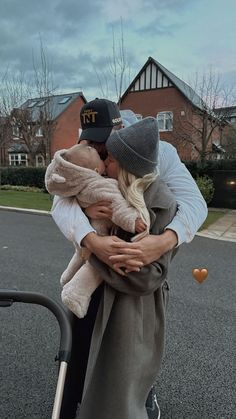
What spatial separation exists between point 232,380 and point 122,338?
56.7 inches

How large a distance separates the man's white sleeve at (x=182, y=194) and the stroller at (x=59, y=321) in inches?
21.2

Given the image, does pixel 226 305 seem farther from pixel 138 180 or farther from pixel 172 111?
pixel 172 111

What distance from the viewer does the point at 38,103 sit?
879 inches

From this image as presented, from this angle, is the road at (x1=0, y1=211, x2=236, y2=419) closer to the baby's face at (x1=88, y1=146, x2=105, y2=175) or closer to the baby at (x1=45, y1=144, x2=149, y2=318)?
the baby at (x1=45, y1=144, x2=149, y2=318)

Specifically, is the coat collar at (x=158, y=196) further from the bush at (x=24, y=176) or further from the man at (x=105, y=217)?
the bush at (x=24, y=176)

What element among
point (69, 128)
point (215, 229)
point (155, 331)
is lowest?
point (215, 229)

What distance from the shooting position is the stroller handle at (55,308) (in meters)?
1.24

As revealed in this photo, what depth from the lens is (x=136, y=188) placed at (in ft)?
4.21

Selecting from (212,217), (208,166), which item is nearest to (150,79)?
(208,166)

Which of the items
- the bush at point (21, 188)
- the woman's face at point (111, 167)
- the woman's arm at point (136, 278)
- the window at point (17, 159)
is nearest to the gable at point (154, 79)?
the bush at point (21, 188)

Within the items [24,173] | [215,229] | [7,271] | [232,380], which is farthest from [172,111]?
[232,380]

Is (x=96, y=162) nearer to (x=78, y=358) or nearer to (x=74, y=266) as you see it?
(x=74, y=266)

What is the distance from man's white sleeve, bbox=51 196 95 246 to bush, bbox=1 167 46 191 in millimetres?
17798

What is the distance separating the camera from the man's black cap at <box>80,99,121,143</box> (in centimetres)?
145
